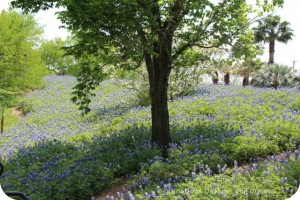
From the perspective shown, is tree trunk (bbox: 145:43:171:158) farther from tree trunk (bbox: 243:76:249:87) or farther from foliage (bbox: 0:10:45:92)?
tree trunk (bbox: 243:76:249:87)

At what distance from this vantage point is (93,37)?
19.2ft

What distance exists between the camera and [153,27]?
604cm

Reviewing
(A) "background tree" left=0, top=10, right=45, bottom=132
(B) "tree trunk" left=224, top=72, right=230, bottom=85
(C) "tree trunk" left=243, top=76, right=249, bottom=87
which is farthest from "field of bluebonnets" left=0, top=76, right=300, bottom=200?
(C) "tree trunk" left=243, top=76, right=249, bottom=87

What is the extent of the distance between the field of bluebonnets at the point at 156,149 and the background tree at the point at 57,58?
29cm

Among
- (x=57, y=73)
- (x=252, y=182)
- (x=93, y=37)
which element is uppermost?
(x=93, y=37)

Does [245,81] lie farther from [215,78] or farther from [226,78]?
[215,78]

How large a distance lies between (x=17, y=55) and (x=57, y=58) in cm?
258

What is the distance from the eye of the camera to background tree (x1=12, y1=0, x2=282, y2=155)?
5.54m

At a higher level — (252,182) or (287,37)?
(287,37)

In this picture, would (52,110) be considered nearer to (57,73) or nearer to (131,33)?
(57,73)

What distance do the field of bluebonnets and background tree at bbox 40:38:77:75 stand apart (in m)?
0.29

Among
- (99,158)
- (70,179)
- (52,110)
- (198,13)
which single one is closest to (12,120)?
(52,110)

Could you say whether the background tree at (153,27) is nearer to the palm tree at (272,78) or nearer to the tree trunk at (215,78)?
the palm tree at (272,78)

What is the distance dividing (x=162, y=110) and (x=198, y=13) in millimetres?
1684
